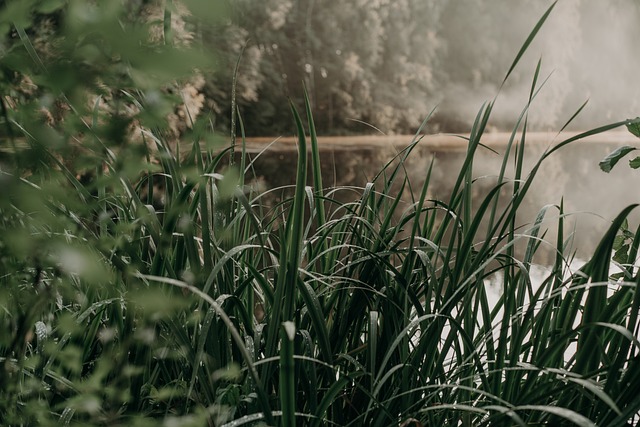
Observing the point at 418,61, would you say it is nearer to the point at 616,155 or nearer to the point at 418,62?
the point at 418,62

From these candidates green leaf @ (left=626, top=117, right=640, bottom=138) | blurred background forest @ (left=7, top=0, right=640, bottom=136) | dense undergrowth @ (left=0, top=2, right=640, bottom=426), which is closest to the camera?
dense undergrowth @ (left=0, top=2, right=640, bottom=426)

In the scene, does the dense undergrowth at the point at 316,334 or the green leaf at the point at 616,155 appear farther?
the green leaf at the point at 616,155

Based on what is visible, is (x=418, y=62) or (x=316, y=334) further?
(x=418, y=62)

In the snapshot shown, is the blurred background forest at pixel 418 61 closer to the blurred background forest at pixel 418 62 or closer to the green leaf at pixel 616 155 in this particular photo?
the blurred background forest at pixel 418 62

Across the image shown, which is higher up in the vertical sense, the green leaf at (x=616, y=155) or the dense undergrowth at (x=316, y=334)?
the green leaf at (x=616, y=155)

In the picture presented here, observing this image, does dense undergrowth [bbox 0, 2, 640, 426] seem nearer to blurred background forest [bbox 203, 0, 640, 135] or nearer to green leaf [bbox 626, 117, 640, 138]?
green leaf [bbox 626, 117, 640, 138]

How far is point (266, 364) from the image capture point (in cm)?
60

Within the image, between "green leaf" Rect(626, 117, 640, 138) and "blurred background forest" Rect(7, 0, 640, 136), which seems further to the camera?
"blurred background forest" Rect(7, 0, 640, 136)

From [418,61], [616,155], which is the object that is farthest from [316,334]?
[418,61]

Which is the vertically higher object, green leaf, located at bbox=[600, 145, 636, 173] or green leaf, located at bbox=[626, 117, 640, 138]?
green leaf, located at bbox=[626, 117, 640, 138]

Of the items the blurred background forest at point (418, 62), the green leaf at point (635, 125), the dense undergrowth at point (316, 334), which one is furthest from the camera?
the blurred background forest at point (418, 62)

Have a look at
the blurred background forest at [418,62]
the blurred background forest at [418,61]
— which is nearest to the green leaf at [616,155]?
the blurred background forest at [418,62]

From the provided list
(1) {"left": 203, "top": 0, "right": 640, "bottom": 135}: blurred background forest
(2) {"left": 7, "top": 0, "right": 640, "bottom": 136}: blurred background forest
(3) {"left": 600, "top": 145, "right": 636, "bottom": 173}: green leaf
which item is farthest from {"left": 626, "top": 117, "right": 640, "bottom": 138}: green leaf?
(1) {"left": 203, "top": 0, "right": 640, "bottom": 135}: blurred background forest

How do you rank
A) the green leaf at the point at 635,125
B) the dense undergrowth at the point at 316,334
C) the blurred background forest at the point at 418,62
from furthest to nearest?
1. the blurred background forest at the point at 418,62
2. the green leaf at the point at 635,125
3. the dense undergrowth at the point at 316,334
